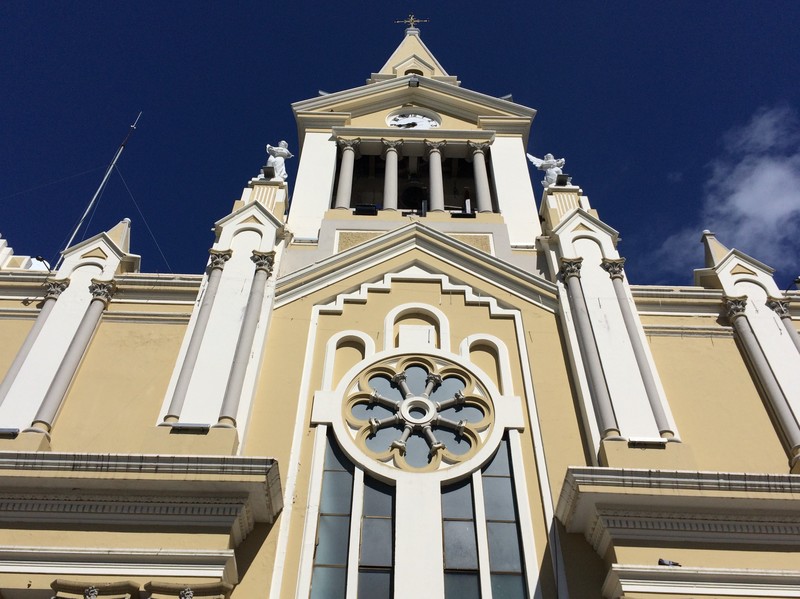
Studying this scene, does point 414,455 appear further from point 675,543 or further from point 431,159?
point 431,159

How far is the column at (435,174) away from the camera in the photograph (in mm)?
19234

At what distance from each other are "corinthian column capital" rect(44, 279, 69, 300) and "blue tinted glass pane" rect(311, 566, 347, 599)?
7026mm

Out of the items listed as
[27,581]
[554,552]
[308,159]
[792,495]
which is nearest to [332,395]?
[554,552]

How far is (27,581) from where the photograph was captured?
9438mm

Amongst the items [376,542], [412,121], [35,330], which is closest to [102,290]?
[35,330]

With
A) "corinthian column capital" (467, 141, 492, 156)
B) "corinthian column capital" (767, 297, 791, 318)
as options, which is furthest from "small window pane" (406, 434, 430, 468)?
"corinthian column capital" (467, 141, 492, 156)

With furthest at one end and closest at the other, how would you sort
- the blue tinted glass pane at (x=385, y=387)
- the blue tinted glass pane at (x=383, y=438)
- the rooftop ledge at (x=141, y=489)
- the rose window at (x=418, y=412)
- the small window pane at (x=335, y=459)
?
the blue tinted glass pane at (x=385, y=387), the blue tinted glass pane at (x=383, y=438), the rose window at (x=418, y=412), the small window pane at (x=335, y=459), the rooftop ledge at (x=141, y=489)

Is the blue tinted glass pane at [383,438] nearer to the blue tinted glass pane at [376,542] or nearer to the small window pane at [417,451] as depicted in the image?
the small window pane at [417,451]

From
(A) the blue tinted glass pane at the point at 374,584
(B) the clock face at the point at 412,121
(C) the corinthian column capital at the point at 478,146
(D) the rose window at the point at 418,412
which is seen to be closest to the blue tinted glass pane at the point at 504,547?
(D) the rose window at the point at 418,412

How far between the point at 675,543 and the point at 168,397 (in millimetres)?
6955

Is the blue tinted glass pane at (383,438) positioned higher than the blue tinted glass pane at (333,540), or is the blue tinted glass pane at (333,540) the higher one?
the blue tinted glass pane at (383,438)

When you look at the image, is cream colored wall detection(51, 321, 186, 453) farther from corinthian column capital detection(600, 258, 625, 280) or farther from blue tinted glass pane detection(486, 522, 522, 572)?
corinthian column capital detection(600, 258, 625, 280)

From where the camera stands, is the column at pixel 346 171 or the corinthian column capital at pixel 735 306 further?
the column at pixel 346 171

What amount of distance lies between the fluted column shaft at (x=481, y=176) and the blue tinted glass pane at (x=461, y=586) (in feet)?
32.3
